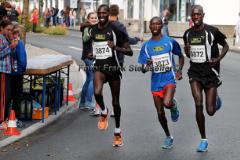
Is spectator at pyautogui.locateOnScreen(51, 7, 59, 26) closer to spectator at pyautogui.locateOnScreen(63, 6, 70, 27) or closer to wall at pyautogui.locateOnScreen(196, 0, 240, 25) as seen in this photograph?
spectator at pyautogui.locateOnScreen(63, 6, 70, 27)

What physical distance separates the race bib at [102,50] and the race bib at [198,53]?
109cm

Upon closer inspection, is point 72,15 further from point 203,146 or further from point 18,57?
point 203,146

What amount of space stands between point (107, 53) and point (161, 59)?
738 mm

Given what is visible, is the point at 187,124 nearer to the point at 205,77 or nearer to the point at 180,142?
the point at 180,142

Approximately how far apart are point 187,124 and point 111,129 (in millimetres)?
Result: 1284

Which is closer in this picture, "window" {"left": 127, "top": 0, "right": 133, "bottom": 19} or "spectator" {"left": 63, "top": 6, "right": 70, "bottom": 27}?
"window" {"left": 127, "top": 0, "right": 133, "bottom": 19}

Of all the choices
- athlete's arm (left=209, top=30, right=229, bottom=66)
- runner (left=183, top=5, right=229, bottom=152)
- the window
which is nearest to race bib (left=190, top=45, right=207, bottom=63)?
runner (left=183, top=5, right=229, bottom=152)

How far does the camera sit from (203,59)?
8.47 m

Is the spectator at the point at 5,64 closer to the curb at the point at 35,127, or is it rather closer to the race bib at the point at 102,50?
the curb at the point at 35,127

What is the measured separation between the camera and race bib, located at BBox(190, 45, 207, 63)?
8.44m

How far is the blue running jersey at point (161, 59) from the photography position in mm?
8605

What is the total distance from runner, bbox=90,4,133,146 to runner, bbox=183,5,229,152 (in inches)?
33.7

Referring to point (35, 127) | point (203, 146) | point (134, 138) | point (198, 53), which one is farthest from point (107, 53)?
point (35, 127)

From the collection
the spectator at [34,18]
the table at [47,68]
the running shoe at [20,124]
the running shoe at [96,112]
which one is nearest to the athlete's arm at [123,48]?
the table at [47,68]
